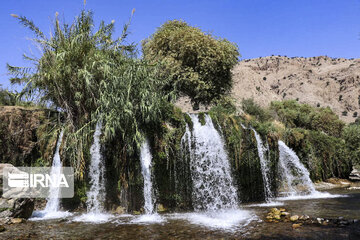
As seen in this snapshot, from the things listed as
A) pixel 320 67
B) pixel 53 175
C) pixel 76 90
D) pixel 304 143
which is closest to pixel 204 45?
pixel 304 143

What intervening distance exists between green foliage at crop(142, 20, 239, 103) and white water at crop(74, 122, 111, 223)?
941 centimetres

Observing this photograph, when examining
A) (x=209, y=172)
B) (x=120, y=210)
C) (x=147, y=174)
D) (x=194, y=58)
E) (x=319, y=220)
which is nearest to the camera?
(x=319, y=220)

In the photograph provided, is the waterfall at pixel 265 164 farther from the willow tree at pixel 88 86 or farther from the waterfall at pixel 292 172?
the willow tree at pixel 88 86

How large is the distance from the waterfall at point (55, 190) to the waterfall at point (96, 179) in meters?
1.29

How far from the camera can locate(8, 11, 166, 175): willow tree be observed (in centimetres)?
909

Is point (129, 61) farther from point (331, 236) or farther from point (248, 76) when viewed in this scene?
point (248, 76)

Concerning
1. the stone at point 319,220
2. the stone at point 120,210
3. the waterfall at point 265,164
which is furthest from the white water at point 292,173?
the stone at point 120,210

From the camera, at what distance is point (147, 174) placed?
9352 mm

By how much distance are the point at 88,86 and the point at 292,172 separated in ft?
39.2

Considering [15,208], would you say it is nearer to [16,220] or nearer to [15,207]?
[15,207]

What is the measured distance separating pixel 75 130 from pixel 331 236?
857cm

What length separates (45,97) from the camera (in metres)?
9.99

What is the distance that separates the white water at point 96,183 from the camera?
905cm

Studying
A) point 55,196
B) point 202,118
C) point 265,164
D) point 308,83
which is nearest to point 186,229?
point 202,118
